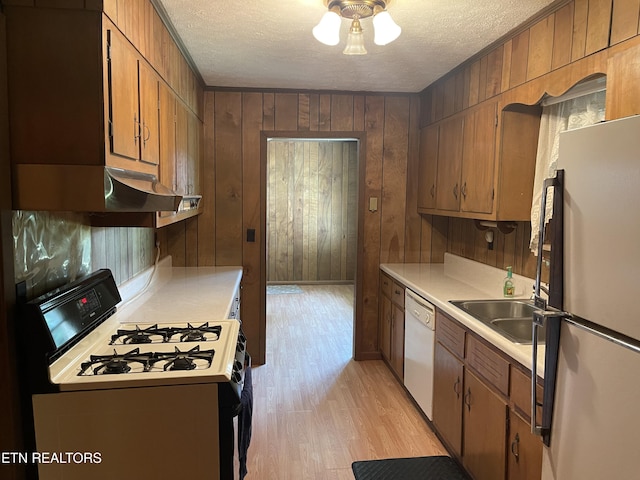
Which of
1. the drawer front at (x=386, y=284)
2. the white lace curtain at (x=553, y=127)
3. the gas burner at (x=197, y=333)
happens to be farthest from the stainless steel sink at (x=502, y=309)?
the gas burner at (x=197, y=333)

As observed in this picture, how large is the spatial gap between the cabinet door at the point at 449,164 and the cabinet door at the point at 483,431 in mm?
1396

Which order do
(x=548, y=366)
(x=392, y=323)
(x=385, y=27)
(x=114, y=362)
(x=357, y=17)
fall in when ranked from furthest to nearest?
(x=392, y=323), (x=357, y=17), (x=385, y=27), (x=114, y=362), (x=548, y=366)

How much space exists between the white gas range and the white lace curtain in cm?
188

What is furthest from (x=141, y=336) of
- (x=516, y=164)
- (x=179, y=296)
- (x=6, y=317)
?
(x=516, y=164)

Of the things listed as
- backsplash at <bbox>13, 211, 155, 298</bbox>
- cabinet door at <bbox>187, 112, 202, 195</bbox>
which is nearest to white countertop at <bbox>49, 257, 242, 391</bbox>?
backsplash at <bbox>13, 211, 155, 298</bbox>

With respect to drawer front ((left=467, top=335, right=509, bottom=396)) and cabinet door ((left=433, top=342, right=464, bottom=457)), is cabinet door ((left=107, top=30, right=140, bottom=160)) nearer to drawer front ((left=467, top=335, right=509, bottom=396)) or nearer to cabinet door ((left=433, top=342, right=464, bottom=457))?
drawer front ((left=467, top=335, right=509, bottom=396))

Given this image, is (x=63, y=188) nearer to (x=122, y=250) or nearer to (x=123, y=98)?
(x=123, y=98)

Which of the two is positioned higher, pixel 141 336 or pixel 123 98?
pixel 123 98

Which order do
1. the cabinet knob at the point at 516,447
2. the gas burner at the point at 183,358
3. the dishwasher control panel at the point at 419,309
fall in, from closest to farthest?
1. the gas burner at the point at 183,358
2. the cabinet knob at the point at 516,447
3. the dishwasher control panel at the point at 419,309

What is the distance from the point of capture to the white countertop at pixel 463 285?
6.56 feet

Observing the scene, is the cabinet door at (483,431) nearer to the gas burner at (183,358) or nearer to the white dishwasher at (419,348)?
the white dishwasher at (419,348)

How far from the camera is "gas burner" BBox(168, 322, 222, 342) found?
6.53ft

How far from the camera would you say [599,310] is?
1.31 metres

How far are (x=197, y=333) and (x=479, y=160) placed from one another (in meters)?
2.02
